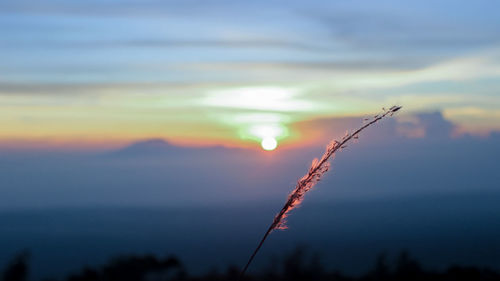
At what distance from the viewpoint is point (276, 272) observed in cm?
539

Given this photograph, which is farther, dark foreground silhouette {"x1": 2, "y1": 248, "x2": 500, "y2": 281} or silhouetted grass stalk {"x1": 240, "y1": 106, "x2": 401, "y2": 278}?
dark foreground silhouette {"x1": 2, "y1": 248, "x2": 500, "y2": 281}

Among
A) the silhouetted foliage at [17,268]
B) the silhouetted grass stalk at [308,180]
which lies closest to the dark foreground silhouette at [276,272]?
the silhouetted foliage at [17,268]

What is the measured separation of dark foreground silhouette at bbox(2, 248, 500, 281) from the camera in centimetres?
517

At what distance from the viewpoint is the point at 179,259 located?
5559 mm

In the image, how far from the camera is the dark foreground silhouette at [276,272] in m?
5.17

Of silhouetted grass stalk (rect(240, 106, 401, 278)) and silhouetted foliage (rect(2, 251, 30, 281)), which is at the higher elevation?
silhouetted grass stalk (rect(240, 106, 401, 278))

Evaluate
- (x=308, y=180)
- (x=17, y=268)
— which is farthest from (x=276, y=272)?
(x=308, y=180)

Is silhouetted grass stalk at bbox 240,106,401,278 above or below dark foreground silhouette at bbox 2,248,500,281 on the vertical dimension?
above

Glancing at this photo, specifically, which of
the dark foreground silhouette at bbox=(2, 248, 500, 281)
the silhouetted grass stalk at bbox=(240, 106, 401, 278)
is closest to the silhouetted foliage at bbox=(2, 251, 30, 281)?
the dark foreground silhouette at bbox=(2, 248, 500, 281)

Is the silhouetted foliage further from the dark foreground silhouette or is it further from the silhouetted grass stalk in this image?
the silhouetted grass stalk

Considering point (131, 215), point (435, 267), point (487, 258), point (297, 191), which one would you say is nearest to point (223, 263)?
point (435, 267)

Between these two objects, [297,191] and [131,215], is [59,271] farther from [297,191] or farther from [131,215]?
[131,215]

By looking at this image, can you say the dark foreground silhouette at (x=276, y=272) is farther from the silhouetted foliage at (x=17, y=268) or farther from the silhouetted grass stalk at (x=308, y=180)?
the silhouetted grass stalk at (x=308, y=180)

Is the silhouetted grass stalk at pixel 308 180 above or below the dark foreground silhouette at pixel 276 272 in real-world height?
above
